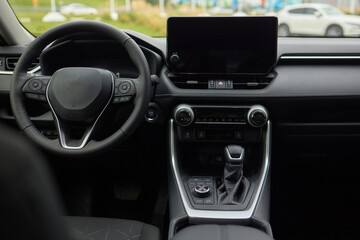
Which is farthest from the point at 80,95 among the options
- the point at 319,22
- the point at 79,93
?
the point at 319,22

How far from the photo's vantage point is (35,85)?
165 centimetres

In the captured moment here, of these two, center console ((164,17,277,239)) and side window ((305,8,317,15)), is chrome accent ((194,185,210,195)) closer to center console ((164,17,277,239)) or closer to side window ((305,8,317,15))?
center console ((164,17,277,239))

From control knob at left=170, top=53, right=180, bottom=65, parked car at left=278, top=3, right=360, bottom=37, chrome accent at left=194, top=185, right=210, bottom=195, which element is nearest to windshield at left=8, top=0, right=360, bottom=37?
parked car at left=278, top=3, right=360, bottom=37

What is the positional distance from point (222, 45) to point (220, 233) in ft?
2.91

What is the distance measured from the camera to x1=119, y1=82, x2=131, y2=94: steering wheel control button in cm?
161

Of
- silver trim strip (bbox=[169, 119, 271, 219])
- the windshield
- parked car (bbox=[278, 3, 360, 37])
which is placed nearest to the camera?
silver trim strip (bbox=[169, 119, 271, 219])

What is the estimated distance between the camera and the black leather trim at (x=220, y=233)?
5.02ft

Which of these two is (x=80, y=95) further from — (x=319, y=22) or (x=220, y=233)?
(x=319, y=22)

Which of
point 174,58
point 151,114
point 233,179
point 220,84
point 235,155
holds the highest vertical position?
point 174,58

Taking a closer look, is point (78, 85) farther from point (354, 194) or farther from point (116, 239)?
point (354, 194)

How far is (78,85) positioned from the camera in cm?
160

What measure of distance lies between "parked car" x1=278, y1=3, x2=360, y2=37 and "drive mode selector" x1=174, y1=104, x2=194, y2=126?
1.94 ft

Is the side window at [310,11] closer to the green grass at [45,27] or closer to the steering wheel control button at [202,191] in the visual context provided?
the green grass at [45,27]

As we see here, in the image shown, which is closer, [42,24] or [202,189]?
[202,189]
